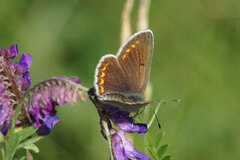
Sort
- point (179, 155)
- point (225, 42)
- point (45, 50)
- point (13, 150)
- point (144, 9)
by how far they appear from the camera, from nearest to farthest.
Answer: point (13, 150), point (144, 9), point (179, 155), point (225, 42), point (45, 50)

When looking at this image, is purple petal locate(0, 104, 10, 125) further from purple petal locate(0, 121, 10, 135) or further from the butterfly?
the butterfly

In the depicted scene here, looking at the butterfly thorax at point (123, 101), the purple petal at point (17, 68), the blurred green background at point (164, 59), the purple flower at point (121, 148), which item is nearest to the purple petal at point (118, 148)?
the purple flower at point (121, 148)

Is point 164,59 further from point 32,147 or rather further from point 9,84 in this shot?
point 32,147

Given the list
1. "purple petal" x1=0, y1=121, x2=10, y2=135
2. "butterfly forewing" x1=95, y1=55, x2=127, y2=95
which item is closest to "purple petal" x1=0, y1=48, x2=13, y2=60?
"purple petal" x1=0, y1=121, x2=10, y2=135

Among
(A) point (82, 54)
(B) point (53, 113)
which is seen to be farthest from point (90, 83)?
(B) point (53, 113)

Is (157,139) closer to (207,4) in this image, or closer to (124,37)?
(124,37)

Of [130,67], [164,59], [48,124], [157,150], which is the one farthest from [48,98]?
[164,59]
